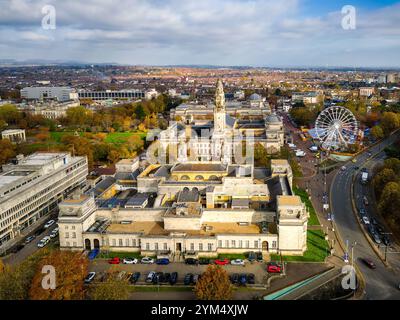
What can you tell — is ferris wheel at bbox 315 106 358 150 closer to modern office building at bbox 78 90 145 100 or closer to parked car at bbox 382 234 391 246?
parked car at bbox 382 234 391 246

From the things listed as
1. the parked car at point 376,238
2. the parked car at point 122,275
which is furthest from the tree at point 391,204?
the parked car at point 122,275

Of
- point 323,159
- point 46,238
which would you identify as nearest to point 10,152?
point 46,238

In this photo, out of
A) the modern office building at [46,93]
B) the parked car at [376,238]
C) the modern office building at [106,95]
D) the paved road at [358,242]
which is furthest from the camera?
the modern office building at [106,95]

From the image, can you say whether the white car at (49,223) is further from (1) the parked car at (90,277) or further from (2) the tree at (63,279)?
(2) the tree at (63,279)

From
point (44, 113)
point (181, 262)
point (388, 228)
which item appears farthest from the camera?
point (44, 113)
